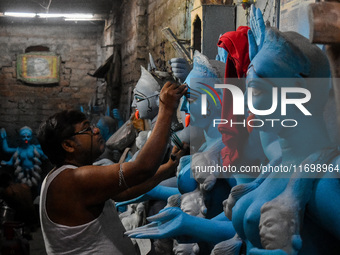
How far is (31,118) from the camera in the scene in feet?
38.9

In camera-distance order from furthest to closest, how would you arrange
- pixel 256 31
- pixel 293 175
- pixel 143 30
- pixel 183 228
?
1. pixel 143 30
2. pixel 183 228
3. pixel 256 31
4. pixel 293 175

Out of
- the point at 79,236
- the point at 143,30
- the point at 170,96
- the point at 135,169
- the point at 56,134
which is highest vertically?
the point at 143,30

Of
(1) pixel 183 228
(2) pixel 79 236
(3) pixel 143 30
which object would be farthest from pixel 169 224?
(3) pixel 143 30

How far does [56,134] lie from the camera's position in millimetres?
2273

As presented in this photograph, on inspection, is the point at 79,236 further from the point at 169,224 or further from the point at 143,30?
the point at 143,30

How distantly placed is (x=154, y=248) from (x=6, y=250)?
278 cm

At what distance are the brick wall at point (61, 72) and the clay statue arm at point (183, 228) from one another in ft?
32.8

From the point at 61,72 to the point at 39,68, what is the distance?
498mm

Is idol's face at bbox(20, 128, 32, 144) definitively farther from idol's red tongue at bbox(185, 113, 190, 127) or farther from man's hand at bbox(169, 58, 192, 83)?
idol's red tongue at bbox(185, 113, 190, 127)

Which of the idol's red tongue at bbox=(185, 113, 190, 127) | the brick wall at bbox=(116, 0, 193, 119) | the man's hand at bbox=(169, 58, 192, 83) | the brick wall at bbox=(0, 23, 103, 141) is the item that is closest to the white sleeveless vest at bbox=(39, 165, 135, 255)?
the idol's red tongue at bbox=(185, 113, 190, 127)

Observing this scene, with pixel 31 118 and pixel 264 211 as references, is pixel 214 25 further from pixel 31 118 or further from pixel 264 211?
pixel 31 118

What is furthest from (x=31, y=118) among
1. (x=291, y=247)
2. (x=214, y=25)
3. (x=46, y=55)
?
(x=291, y=247)

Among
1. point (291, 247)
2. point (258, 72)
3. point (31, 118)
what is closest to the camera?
point (291, 247)

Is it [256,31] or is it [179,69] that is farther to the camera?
[179,69]
